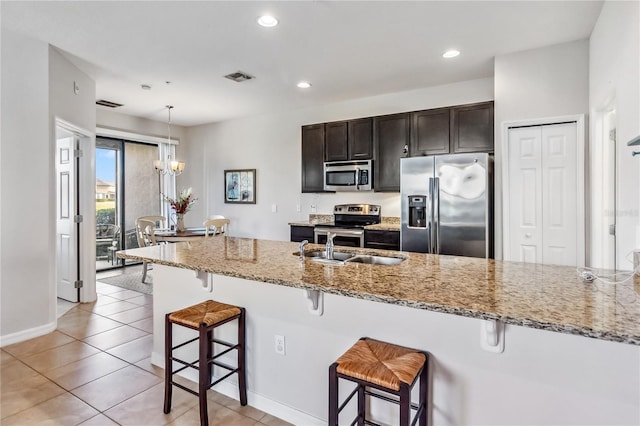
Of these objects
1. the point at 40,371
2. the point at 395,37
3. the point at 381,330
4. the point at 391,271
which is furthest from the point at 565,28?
the point at 40,371

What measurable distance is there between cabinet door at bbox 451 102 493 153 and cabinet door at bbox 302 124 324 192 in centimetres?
181

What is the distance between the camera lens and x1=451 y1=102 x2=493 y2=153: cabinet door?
382 centimetres

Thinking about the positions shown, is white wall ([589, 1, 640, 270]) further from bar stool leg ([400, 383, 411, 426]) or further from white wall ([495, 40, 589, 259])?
bar stool leg ([400, 383, 411, 426])

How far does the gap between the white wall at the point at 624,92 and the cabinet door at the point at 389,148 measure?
200 centimetres

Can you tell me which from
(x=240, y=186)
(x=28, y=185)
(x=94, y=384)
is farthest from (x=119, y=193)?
(x=94, y=384)

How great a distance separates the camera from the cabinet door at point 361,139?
4633mm

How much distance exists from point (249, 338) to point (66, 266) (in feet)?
11.5

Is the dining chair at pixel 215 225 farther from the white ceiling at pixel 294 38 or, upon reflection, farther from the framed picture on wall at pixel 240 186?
the white ceiling at pixel 294 38

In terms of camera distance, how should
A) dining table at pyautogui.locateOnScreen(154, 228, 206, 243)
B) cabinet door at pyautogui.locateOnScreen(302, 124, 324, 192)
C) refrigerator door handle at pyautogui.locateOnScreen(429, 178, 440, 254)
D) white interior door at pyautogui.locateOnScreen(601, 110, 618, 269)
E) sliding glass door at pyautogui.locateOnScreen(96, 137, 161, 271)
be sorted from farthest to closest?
1. sliding glass door at pyautogui.locateOnScreen(96, 137, 161, 271)
2. cabinet door at pyautogui.locateOnScreen(302, 124, 324, 192)
3. dining table at pyautogui.locateOnScreen(154, 228, 206, 243)
4. refrigerator door handle at pyautogui.locateOnScreen(429, 178, 440, 254)
5. white interior door at pyautogui.locateOnScreen(601, 110, 618, 269)

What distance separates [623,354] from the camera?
1272 mm

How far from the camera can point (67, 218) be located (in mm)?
4418

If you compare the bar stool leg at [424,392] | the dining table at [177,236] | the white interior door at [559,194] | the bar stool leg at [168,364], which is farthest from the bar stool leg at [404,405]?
the dining table at [177,236]

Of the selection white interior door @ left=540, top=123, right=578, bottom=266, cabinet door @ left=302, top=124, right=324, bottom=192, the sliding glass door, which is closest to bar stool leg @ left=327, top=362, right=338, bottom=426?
white interior door @ left=540, top=123, right=578, bottom=266

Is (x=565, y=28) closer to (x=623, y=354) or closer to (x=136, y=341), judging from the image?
(x=623, y=354)
